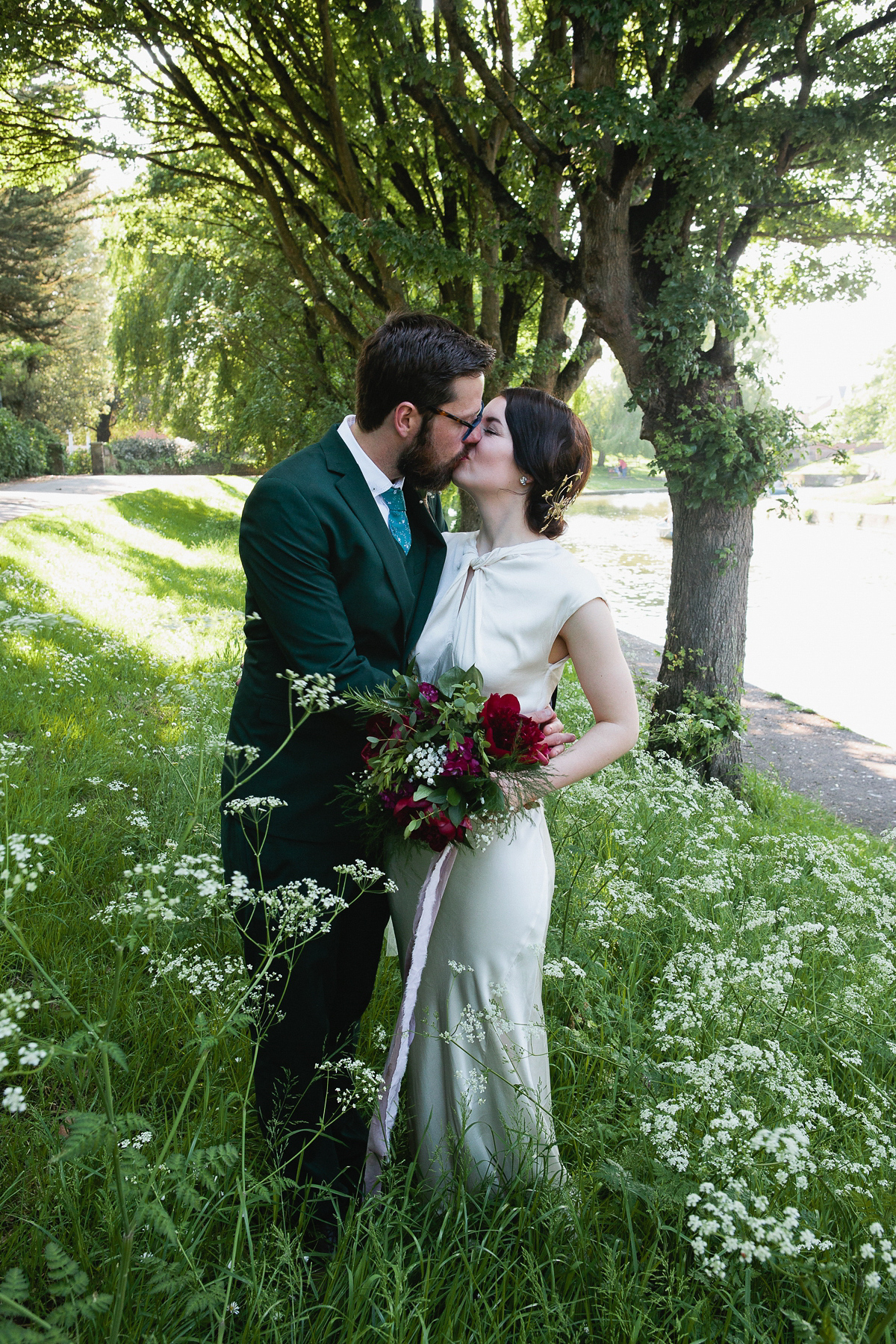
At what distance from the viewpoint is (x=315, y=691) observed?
A: 2123 millimetres

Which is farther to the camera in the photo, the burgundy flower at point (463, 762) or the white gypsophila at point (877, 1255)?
the burgundy flower at point (463, 762)

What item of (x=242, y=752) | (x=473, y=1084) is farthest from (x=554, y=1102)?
(x=242, y=752)

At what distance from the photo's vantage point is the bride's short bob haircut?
2885 millimetres

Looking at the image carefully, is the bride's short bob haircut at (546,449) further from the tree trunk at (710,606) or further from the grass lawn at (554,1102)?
the tree trunk at (710,606)

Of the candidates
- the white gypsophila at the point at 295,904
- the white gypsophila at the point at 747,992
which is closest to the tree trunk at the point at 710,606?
the white gypsophila at the point at 747,992

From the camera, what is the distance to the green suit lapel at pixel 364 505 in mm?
2533

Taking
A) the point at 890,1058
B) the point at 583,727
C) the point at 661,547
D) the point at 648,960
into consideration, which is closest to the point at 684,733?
the point at 583,727

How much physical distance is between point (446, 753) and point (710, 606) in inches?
213

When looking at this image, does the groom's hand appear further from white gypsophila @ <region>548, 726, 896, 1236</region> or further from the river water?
the river water

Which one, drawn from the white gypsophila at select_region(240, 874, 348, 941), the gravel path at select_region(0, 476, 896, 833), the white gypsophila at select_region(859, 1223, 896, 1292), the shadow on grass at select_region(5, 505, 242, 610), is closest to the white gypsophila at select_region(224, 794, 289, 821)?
the white gypsophila at select_region(240, 874, 348, 941)

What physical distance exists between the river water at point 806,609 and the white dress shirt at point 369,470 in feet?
14.3

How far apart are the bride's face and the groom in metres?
0.12

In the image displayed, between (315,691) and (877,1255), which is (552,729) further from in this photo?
(877,1255)

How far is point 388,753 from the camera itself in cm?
225
